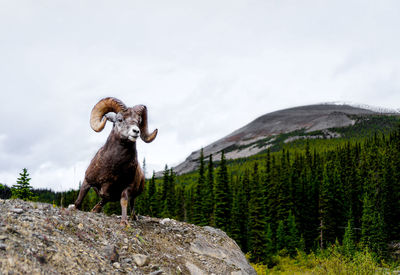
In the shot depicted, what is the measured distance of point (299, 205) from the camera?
73312 millimetres

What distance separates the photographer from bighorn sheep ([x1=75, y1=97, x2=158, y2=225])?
10773mm

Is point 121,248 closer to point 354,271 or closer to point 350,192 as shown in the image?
point 354,271

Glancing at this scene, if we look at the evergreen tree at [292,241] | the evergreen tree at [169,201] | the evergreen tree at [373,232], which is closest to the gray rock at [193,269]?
the evergreen tree at [169,201]

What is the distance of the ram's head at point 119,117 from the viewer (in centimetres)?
1052

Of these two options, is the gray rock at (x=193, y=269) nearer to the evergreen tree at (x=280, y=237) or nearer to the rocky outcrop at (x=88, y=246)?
the rocky outcrop at (x=88, y=246)

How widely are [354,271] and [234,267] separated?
6833mm

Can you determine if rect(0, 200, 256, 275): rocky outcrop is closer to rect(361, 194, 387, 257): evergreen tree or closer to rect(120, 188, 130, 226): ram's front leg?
rect(120, 188, 130, 226): ram's front leg

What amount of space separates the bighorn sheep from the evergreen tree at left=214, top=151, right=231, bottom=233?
45287mm

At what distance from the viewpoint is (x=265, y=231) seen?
57.3 m

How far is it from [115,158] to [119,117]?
1389 millimetres

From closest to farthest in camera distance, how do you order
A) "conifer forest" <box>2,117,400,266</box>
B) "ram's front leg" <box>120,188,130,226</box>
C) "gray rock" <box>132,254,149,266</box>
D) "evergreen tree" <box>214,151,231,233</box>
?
"gray rock" <box>132,254,149,266</box>, "ram's front leg" <box>120,188,130,226</box>, "evergreen tree" <box>214,151,231,233</box>, "conifer forest" <box>2,117,400,266</box>

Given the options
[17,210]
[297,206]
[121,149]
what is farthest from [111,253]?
[297,206]

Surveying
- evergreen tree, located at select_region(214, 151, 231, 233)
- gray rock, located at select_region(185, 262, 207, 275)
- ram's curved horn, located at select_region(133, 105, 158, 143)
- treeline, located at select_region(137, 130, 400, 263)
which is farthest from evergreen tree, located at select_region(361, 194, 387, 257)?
ram's curved horn, located at select_region(133, 105, 158, 143)

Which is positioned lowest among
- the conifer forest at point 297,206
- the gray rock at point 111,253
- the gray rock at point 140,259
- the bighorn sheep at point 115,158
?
the conifer forest at point 297,206
